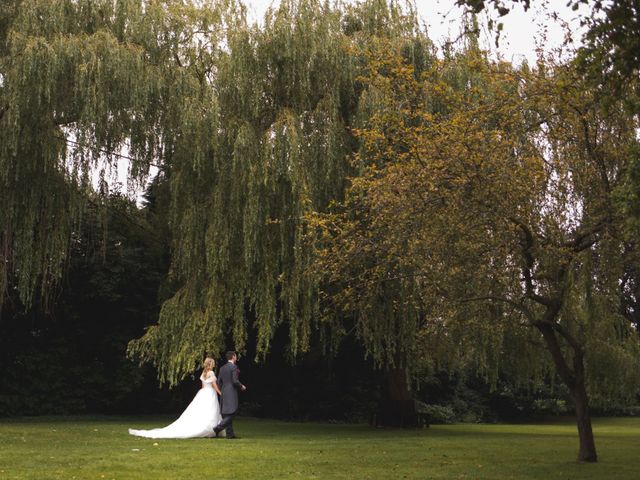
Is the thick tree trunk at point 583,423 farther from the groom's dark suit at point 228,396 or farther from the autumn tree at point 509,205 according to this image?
the groom's dark suit at point 228,396

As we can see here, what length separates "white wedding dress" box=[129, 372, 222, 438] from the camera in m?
17.7

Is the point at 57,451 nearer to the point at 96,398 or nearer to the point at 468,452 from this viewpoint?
the point at 468,452

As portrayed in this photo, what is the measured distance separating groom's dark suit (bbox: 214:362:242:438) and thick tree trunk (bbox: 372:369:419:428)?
5.65 meters

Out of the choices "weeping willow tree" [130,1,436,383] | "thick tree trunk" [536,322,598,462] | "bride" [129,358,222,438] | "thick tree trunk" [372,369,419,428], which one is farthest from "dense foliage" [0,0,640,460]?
"thick tree trunk" [536,322,598,462]

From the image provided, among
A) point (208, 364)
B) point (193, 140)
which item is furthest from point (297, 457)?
point (193, 140)

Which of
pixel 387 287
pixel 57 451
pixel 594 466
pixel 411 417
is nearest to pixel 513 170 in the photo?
pixel 594 466

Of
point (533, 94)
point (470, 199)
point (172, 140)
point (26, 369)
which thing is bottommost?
point (26, 369)

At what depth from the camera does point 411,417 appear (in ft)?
75.1

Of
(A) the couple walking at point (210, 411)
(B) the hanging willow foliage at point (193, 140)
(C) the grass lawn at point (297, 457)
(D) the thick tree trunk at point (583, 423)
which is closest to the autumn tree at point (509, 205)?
(D) the thick tree trunk at point (583, 423)

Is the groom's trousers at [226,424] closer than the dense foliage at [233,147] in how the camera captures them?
Yes

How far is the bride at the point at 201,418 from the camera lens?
17688 mm

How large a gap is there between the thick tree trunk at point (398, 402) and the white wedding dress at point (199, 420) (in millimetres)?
5771

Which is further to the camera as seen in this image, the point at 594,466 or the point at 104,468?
the point at 594,466

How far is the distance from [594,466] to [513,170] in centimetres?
457
